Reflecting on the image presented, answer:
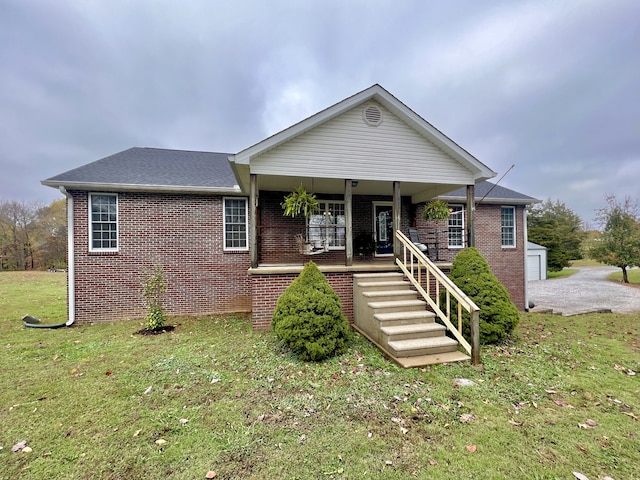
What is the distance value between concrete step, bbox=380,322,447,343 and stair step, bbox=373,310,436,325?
0.26ft

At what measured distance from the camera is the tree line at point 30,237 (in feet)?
77.9

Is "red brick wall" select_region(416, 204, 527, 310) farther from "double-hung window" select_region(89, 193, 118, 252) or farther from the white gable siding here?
"double-hung window" select_region(89, 193, 118, 252)

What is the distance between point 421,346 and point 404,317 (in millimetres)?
642

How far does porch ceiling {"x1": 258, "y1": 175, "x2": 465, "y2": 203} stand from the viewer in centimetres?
745

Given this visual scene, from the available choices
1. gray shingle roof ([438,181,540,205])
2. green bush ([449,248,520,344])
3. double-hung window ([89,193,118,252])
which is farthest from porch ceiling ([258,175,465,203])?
double-hung window ([89,193,118,252])

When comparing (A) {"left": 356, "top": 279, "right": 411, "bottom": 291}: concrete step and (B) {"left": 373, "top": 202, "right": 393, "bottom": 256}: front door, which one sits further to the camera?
(B) {"left": 373, "top": 202, "right": 393, "bottom": 256}: front door

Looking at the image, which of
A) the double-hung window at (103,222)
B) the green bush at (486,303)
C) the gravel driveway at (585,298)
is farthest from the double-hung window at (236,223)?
the gravel driveway at (585,298)

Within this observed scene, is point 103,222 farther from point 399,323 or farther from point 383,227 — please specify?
point 383,227

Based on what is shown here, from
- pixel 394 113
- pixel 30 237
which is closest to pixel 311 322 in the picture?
pixel 394 113

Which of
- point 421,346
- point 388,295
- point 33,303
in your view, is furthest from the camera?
point 33,303

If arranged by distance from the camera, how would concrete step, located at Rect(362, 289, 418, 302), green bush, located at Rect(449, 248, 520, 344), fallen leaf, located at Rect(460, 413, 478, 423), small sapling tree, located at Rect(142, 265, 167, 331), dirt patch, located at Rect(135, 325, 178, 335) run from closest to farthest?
fallen leaf, located at Rect(460, 413, 478, 423), green bush, located at Rect(449, 248, 520, 344), concrete step, located at Rect(362, 289, 418, 302), dirt patch, located at Rect(135, 325, 178, 335), small sapling tree, located at Rect(142, 265, 167, 331)

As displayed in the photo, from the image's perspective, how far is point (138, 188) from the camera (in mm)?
7953

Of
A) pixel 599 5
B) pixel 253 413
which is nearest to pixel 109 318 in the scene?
pixel 253 413

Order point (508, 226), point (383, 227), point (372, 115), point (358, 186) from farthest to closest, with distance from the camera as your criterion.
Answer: point (508, 226), point (383, 227), point (358, 186), point (372, 115)
